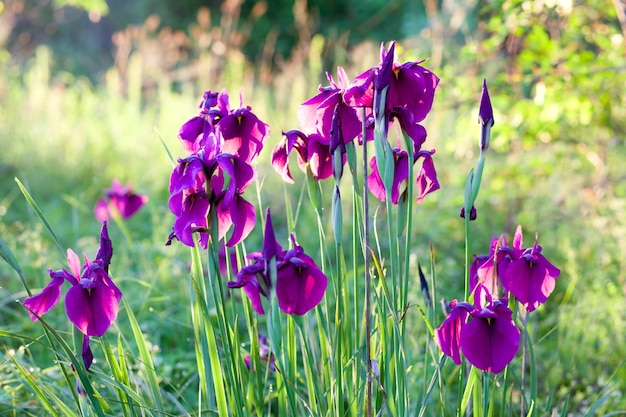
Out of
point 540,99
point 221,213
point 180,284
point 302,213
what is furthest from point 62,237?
point 221,213

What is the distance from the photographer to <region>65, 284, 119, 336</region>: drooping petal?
1.04 meters

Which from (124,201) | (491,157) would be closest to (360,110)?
(124,201)

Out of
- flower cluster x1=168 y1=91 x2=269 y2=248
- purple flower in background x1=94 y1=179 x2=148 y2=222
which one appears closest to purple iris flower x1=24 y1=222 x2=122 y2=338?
flower cluster x1=168 y1=91 x2=269 y2=248

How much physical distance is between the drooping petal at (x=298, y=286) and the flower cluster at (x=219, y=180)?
0.41 feet

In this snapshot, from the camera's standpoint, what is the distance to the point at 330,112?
111 centimetres

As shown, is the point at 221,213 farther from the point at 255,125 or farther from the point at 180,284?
Result: the point at 180,284

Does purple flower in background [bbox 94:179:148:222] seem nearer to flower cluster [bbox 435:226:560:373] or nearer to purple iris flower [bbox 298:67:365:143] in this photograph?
purple iris flower [bbox 298:67:365:143]

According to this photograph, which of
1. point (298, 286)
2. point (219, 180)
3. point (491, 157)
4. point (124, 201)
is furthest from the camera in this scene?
→ point (491, 157)

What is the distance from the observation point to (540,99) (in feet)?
9.53

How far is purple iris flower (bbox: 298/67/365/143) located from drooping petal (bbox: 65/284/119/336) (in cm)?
45

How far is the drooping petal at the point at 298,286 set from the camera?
38.5 inches

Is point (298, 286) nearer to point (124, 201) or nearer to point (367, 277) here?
point (367, 277)

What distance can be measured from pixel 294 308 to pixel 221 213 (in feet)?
0.74

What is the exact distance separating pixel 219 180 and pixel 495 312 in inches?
20.5
